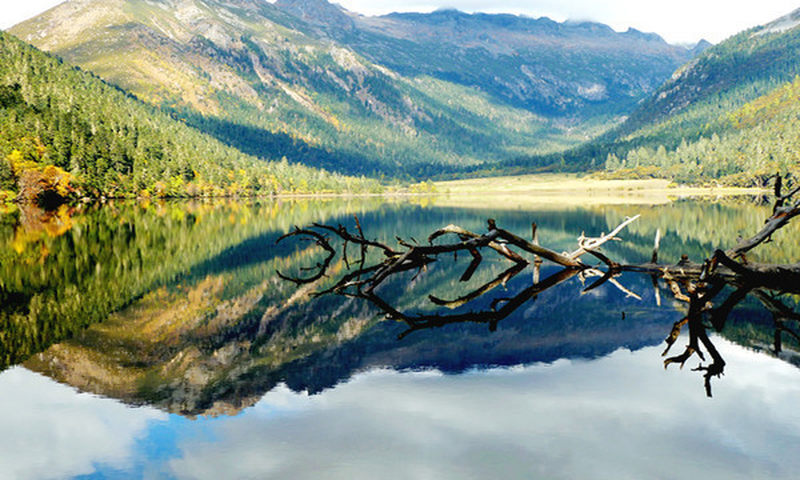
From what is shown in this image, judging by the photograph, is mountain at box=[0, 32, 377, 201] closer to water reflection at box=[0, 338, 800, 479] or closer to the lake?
the lake

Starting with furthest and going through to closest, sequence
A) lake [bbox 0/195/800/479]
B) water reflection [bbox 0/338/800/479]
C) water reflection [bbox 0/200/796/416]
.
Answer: water reflection [bbox 0/200/796/416]
lake [bbox 0/195/800/479]
water reflection [bbox 0/338/800/479]

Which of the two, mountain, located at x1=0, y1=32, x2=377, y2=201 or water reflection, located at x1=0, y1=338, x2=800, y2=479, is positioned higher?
mountain, located at x1=0, y1=32, x2=377, y2=201

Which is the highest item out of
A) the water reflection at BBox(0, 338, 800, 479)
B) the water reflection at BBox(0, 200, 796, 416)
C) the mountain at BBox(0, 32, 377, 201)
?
the mountain at BBox(0, 32, 377, 201)

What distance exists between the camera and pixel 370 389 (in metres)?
14.0

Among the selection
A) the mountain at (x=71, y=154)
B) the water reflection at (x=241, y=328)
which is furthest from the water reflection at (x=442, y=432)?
the mountain at (x=71, y=154)

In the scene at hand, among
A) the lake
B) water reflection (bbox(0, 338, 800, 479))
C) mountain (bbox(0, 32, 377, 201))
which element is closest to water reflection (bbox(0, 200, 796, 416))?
the lake

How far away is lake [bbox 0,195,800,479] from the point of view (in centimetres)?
990

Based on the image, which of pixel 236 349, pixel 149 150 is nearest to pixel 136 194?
pixel 149 150

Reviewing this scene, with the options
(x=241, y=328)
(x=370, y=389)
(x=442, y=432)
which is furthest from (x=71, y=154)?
(x=442, y=432)

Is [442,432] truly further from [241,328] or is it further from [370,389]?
[241,328]

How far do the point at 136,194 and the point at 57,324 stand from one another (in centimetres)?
14891

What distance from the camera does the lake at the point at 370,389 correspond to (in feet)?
32.5

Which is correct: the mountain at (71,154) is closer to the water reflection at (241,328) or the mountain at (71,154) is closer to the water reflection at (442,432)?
the water reflection at (241,328)

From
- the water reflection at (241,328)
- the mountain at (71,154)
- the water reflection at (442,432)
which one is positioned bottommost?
the water reflection at (241,328)
